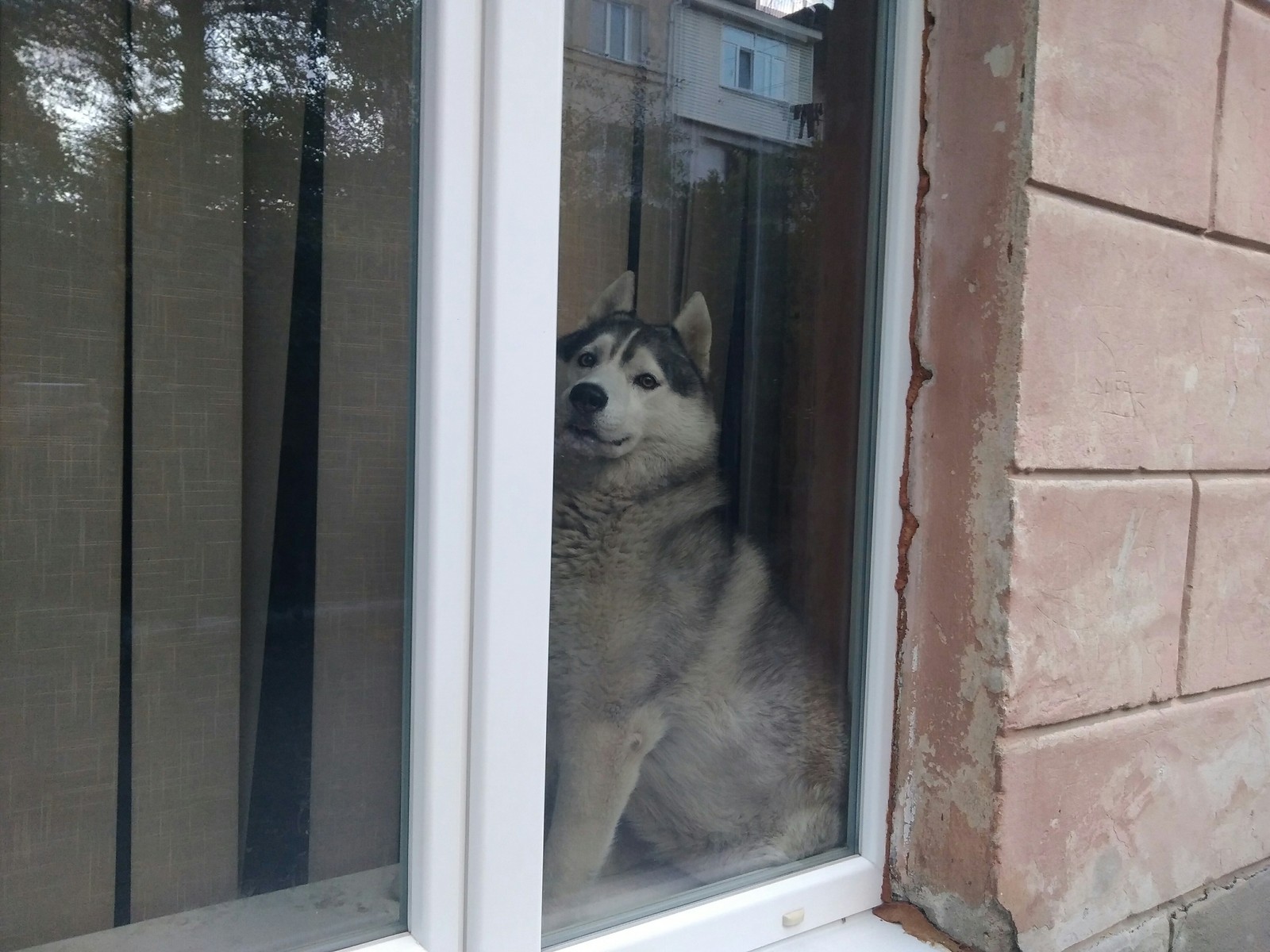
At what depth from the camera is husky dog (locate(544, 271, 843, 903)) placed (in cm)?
A: 140

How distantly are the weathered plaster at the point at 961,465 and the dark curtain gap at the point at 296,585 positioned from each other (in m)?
0.98

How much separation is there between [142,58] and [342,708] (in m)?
0.79

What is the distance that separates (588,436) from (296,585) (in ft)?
1.41

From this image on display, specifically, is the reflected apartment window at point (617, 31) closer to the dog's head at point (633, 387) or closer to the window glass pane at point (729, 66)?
the window glass pane at point (729, 66)

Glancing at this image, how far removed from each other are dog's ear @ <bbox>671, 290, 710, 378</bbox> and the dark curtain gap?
535 mm

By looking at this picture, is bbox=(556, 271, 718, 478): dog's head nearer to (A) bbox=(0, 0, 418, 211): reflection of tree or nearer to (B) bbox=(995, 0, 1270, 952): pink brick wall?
(A) bbox=(0, 0, 418, 211): reflection of tree

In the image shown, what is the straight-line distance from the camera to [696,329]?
1.53 m

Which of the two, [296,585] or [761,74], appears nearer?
[296,585]

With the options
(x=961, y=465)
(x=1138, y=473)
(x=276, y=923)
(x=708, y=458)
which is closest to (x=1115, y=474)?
(x=1138, y=473)

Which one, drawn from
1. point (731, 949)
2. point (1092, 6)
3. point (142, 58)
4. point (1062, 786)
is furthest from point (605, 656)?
point (1092, 6)

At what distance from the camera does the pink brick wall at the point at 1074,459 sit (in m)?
1.59

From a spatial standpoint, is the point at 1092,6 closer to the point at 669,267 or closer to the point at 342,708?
the point at 669,267

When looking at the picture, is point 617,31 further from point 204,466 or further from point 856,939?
point 856,939

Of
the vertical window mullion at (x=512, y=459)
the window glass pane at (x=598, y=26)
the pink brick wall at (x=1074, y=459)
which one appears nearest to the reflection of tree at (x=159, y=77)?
the vertical window mullion at (x=512, y=459)
